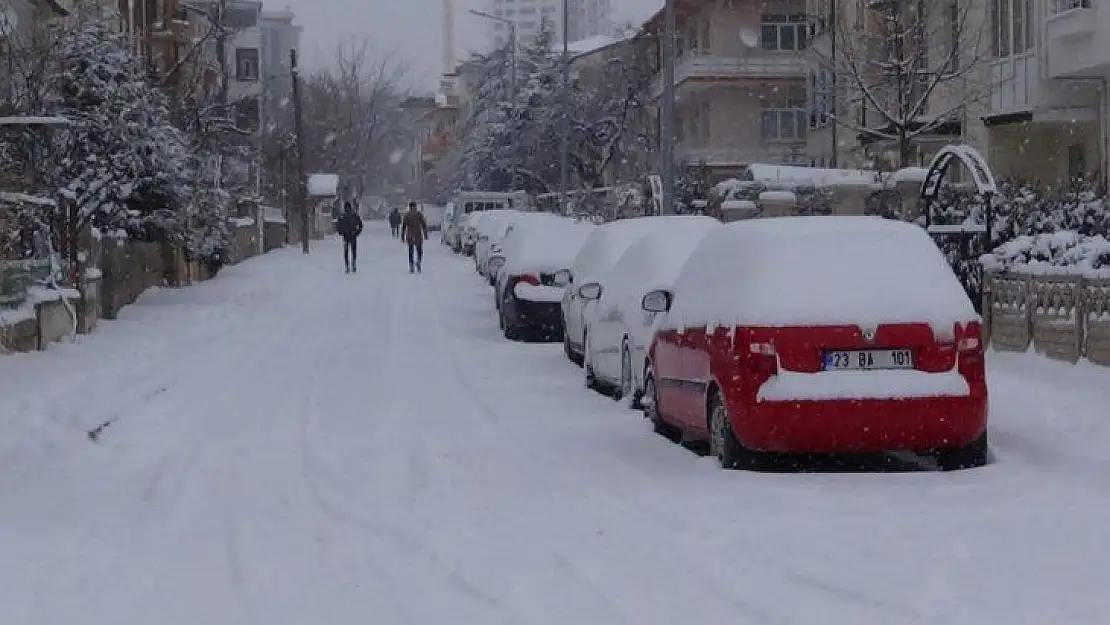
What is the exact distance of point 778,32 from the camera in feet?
212

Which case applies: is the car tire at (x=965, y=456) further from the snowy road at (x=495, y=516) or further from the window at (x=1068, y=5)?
the window at (x=1068, y=5)

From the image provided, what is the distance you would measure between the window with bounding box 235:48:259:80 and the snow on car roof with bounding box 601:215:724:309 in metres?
82.3

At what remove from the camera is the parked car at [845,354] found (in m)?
10.2

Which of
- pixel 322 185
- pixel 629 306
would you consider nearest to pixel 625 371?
pixel 629 306

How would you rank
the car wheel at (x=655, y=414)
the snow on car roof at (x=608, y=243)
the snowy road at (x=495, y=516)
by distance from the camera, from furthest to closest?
the snow on car roof at (x=608, y=243)
the car wheel at (x=655, y=414)
the snowy road at (x=495, y=516)

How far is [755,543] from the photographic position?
26.9ft

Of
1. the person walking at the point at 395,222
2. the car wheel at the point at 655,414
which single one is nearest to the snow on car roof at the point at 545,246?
the car wheel at the point at 655,414

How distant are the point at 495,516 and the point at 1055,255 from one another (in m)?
8.57

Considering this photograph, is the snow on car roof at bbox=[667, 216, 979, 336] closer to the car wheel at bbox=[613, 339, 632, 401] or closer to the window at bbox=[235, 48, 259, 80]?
the car wheel at bbox=[613, 339, 632, 401]

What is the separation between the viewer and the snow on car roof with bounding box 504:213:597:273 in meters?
23.8

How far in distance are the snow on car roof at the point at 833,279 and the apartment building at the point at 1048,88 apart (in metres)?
19.1

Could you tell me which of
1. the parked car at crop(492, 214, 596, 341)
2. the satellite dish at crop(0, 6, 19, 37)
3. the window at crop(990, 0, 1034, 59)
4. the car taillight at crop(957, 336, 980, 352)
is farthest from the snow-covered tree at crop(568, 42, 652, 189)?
the car taillight at crop(957, 336, 980, 352)

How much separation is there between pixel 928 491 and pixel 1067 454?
1590 millimetres

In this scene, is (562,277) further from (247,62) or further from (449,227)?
(247,62)
